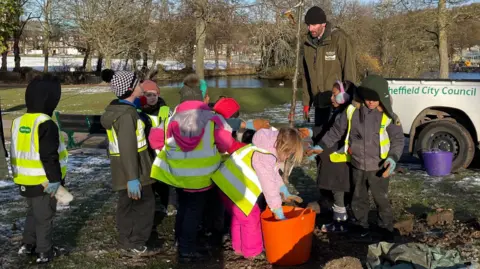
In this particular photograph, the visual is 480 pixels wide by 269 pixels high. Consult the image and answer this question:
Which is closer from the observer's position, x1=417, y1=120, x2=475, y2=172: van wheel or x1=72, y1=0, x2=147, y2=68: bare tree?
x1=417, y1=120, x2=475, y2=172: van wheel

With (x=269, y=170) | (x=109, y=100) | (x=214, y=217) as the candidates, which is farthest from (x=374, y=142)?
(x=109, y=100)

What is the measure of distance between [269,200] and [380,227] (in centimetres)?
151

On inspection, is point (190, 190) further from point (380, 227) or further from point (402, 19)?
point (402, 19)

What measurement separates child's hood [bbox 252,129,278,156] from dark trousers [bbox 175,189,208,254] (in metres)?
0.71

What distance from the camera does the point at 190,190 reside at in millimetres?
4895

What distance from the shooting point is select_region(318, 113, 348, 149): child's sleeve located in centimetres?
561

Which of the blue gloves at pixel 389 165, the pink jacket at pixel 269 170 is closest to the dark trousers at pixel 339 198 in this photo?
the blue gloves at pixel 389 165

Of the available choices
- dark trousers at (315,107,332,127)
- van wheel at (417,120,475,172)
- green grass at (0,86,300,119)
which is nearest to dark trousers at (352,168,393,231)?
dark trousers at (315,107,332,127)

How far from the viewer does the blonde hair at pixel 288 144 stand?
15.4ft

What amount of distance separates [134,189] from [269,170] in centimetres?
124

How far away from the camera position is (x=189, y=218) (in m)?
4.93

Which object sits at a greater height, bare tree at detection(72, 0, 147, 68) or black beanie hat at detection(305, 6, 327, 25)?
bare tree at detection(72, 0, 147, 68)

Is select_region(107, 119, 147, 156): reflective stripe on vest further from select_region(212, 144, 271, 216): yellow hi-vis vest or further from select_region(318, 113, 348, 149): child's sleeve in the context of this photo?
select_region(318, 113, 348, 149): child's sleeve

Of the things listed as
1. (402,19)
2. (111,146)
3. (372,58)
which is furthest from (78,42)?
(111,146)
